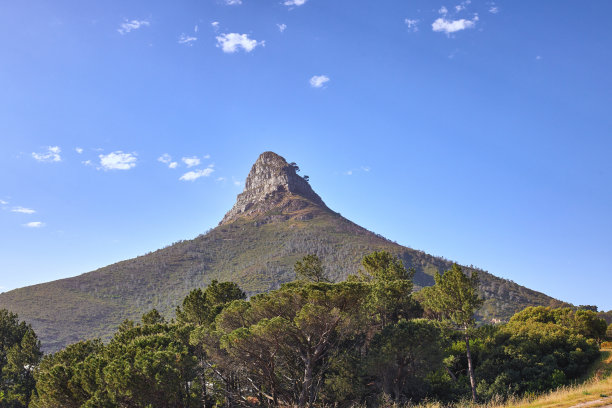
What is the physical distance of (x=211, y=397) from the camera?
27625mm

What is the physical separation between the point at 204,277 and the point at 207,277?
121cm

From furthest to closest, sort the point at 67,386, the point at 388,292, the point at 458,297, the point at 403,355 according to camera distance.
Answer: the point at 388,292
the point at 458,297
the point at 403,355
the point at 67,386

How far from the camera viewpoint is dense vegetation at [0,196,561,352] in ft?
324

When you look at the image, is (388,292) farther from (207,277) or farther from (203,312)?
(207,277)

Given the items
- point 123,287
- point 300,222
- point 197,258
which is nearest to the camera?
point 123,287

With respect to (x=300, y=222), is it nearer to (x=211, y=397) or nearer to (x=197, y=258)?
(x=197, y=258)

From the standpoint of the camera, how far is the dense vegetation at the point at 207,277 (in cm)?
9875

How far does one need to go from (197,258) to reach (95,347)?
12443 centimetres

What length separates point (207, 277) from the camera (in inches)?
5241

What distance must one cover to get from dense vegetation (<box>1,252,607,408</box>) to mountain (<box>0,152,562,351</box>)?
68.3 metres

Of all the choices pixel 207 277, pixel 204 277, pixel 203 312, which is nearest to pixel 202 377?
pixel 203 312

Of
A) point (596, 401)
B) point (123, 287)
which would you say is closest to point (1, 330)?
point (596, 401)

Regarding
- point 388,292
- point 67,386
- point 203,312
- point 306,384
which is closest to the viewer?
point 67,386

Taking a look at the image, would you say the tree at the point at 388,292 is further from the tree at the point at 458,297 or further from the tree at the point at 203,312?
the tree at the point at 203,312
